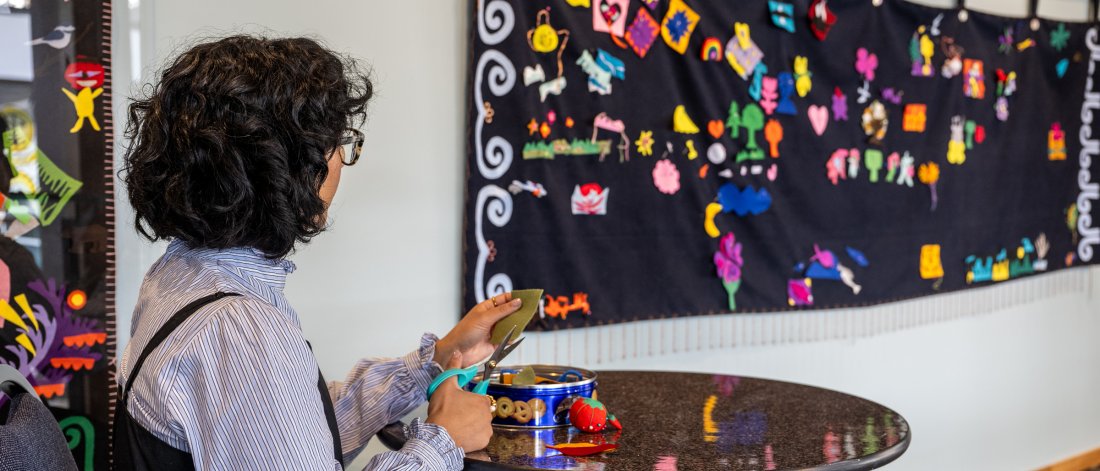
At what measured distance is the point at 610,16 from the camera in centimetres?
248

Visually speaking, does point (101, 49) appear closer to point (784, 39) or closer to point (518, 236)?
point (518, 236)

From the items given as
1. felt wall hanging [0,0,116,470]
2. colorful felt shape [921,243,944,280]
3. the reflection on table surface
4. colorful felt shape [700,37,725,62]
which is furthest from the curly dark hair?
colorful felt shape [921,243,944,280]

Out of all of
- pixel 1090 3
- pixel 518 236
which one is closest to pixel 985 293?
pixel 1090 3

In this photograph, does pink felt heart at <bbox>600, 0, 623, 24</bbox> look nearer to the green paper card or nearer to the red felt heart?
the red felt heart

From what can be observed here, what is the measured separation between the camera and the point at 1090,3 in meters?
4.23

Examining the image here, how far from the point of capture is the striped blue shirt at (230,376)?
40.6 inches

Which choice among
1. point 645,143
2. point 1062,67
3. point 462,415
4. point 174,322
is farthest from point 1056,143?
point 174,322

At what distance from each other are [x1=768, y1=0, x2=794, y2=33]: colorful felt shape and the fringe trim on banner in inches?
33.1

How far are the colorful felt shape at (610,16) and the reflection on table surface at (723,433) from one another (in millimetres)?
933

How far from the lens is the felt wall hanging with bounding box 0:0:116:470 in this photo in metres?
1.75

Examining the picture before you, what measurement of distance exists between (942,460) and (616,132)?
79.7 inches

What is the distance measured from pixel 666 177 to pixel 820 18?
781mm

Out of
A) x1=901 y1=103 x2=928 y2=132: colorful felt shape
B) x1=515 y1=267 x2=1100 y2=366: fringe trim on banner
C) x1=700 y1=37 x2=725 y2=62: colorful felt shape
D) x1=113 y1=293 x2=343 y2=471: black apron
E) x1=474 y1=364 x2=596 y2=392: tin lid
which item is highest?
x1=700 y1=37 x2=725 y2=62: colorful felt shape

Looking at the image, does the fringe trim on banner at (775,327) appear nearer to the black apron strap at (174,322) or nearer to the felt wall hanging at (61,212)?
the felt wall hanging at (61,212)
